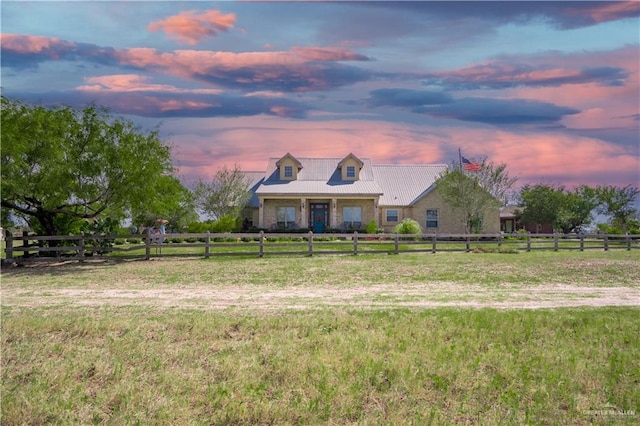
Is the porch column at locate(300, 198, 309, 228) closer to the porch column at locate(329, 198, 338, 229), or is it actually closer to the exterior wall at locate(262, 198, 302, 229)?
the exterior wall at locate(262, 198, 302, 229)

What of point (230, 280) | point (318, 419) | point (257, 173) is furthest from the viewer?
point (257, 173)

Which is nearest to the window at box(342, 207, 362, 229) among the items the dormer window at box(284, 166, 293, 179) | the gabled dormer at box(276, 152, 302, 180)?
the gabled dormer at box(276, 152, 302, 180)

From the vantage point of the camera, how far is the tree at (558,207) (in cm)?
5828

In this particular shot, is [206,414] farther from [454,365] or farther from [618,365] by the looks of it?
[618,365]

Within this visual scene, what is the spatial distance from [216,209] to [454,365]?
43.1 m

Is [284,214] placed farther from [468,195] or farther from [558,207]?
[558,207]

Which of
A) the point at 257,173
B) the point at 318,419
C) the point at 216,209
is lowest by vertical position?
the point at 318,419

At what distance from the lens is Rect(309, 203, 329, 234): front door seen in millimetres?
49094

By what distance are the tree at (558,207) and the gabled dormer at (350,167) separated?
20.6 m

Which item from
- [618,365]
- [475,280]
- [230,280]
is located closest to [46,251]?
[230,280]

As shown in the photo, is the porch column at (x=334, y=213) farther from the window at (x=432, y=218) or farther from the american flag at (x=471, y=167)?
the american flag at (x=471, y=167)

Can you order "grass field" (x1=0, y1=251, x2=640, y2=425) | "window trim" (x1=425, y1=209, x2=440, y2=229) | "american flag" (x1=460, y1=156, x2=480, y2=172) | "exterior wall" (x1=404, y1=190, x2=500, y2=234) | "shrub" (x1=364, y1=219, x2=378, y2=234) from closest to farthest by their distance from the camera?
"grass field" (x1=0, y1=251, x2=640, y2=425) < "american flag" (x1=460, y1=156, x2=480, y2=172) < "shrub" (x1=364, y1=219, x2=378, y2=234) < "exterior wall" (x1=404, y1=190, x2=500, y2=234) < "window trim" (x1=425, y1=209, x2=440, y2=229)

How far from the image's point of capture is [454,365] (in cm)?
853

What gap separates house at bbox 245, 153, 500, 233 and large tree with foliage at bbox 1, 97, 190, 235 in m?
19.6
